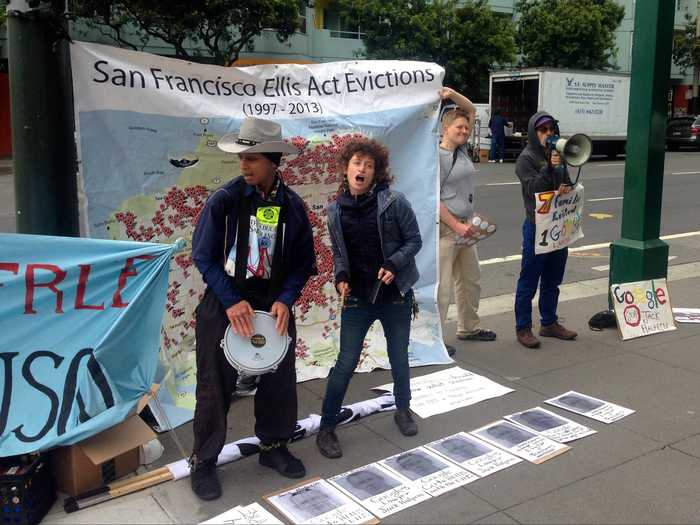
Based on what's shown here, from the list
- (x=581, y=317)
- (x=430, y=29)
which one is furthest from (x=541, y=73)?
(x=581, y=317)

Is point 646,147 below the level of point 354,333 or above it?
above

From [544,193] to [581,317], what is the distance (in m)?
1.54

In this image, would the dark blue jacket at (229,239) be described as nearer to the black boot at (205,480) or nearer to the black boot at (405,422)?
the black boot at (205,480)

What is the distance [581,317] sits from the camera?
20.9 feet

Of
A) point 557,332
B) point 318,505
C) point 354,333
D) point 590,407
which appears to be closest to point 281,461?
point 318,505

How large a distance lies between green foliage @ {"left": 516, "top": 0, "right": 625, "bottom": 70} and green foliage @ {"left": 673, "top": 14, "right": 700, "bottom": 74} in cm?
664

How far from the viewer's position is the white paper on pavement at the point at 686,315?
20.3ft

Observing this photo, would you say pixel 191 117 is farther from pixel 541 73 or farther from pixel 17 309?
pixel 541 73

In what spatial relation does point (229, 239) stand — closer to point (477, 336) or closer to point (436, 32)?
point (477, 336)

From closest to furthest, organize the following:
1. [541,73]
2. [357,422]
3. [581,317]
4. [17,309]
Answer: [17,309]
[357,422]
[581,317]
[541,73]

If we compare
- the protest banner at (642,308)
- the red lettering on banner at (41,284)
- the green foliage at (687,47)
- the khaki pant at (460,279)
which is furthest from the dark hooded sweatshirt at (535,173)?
the green foliage at (687,47)

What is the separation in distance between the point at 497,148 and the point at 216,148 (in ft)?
66.8

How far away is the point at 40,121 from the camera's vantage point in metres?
3.59

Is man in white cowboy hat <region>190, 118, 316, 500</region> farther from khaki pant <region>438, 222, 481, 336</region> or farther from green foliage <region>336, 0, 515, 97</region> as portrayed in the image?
green foliage <region>336, 0, 515, 97</region>
